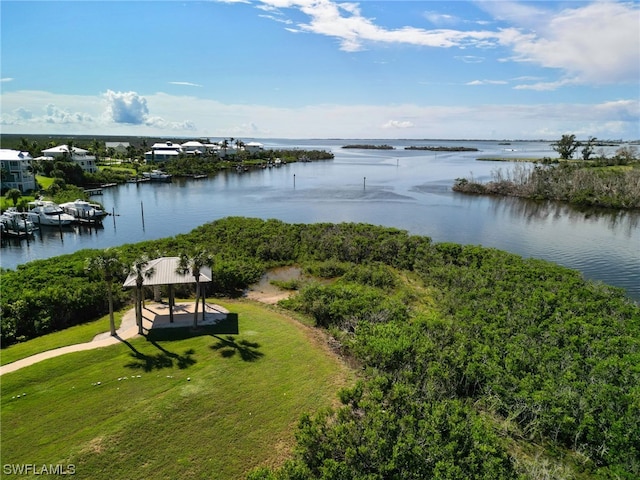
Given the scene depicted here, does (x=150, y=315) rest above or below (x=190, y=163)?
below

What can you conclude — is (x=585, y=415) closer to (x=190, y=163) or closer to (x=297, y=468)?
(x=297, y=468)

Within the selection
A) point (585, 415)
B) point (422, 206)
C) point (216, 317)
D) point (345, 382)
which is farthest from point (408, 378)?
point (422, 206)

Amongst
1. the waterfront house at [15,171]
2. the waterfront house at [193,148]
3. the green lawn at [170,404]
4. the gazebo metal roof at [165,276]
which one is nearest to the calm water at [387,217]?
the waterfront house at [15,171]

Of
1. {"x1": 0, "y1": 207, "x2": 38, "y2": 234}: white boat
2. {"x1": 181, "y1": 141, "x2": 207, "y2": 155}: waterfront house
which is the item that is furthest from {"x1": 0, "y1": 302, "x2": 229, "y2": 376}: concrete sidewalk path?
{"x1": 181, "y1": 141, "x2": 207, "y2": 155}: waterfront house

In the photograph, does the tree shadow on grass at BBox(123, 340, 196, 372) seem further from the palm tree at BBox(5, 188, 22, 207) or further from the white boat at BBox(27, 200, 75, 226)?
the palm tree at BBox(5, 188, 22, 207)

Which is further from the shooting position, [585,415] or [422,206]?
[422,206]

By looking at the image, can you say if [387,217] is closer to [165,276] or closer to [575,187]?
[575,187]
